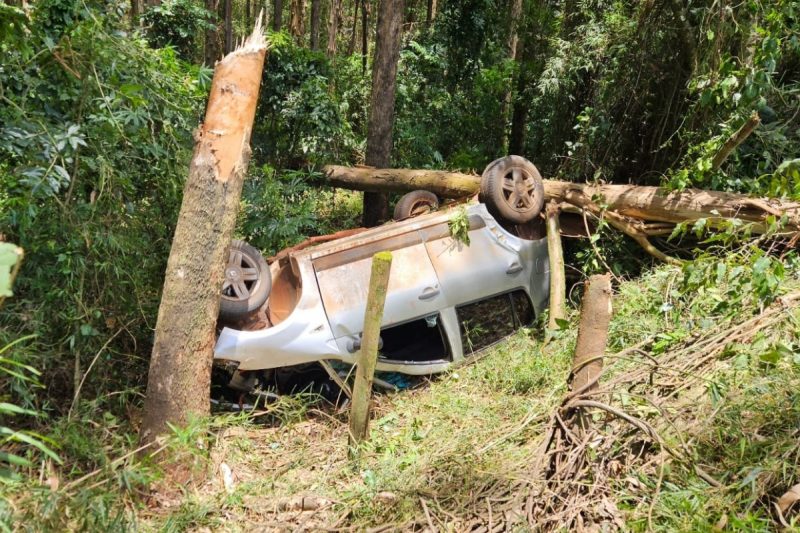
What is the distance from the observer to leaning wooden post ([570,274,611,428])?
3.21 metres

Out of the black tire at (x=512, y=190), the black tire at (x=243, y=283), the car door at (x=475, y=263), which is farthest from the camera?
the black tire at (x=512, y=190)

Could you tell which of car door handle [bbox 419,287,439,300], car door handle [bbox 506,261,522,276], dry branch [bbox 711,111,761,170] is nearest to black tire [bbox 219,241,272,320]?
car door handle [bbox 419,287,439,300]

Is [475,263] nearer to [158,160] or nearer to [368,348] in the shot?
[368,348]

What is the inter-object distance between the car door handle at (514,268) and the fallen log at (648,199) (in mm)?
1162

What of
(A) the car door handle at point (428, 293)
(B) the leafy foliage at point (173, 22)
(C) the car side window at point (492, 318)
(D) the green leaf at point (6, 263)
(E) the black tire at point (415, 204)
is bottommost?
(C) the car side window at point (492, 318)

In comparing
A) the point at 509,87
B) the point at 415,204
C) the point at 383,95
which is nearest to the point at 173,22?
the point at 383,95

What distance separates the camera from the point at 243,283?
218 inches

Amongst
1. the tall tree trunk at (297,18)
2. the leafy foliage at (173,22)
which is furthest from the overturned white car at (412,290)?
the tall tree trunk at (297,18)

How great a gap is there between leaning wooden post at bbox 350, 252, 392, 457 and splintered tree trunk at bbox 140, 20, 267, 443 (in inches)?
43.3

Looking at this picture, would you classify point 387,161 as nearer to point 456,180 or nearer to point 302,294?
point 456,180

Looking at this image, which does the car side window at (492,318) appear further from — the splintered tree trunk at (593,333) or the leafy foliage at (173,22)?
the leafy foliage at (173,22)

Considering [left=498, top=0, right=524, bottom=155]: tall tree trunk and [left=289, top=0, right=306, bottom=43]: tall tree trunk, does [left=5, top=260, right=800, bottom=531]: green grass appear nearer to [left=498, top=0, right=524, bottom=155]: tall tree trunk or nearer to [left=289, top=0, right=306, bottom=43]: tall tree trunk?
[left=498, top=0, right=524, bottom=155]: tall tree trunk

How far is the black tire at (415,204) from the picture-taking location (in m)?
7.89

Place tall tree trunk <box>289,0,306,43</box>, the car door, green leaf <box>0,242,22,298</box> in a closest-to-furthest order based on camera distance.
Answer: green leaf <box>0,242,22,298</box> < the car door < tall tree trunk <box>289,0,306,43</box>
